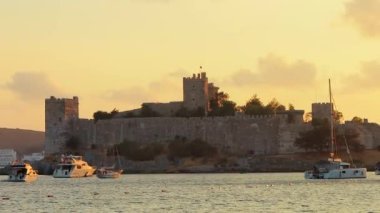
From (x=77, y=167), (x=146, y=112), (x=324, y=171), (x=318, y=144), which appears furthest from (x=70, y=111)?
(x=324, y=171)

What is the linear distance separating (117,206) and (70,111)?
181 ft

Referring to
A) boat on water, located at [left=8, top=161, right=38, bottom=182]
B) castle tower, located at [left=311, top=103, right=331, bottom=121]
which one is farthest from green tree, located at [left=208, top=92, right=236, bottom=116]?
boat on water, located at [left=8, top=161, right=38, bottom=182]

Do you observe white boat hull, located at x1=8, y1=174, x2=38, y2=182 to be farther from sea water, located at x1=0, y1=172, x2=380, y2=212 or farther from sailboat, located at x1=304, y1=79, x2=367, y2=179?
sailboat, located at x1=304, y1=79, x2=367, y2=179

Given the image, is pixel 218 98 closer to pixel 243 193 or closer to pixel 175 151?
pixel 175 151

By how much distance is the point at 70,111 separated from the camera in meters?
103

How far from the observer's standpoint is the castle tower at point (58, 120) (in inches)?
4035

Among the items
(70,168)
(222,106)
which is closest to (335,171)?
(70,168)

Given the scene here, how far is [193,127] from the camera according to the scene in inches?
3942

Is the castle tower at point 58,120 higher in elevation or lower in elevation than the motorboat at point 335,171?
higher

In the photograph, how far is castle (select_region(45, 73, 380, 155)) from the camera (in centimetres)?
9769

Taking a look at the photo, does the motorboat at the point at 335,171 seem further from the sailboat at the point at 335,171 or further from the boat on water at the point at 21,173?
the boat on water at the point at 21,173

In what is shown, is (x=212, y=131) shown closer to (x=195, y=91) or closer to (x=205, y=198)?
(x=195, y=91)

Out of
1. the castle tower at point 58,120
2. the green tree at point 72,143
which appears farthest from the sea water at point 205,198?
the castle tower at point 58,120

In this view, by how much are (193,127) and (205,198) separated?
4678 centimetres
